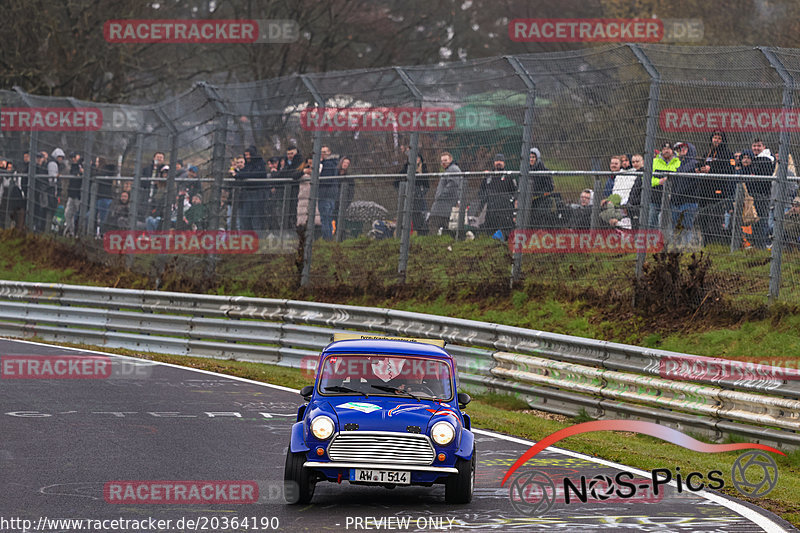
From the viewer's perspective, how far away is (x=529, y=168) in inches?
740

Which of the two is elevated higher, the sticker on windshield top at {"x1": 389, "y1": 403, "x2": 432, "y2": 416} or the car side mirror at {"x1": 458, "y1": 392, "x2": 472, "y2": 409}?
the car side mirror at {"x1": 458, "y1": 392, "x2": 472, "y2": 409}

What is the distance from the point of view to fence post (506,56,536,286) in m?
18.7

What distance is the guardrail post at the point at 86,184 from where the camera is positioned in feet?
91.4

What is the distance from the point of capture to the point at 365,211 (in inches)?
830

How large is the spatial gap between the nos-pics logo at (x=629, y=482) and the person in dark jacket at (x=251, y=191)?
11670 millimetres

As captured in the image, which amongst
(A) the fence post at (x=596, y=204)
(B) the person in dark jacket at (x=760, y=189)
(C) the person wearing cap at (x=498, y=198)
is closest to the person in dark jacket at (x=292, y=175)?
(C) the person wearing cap at (x=498, y=198)

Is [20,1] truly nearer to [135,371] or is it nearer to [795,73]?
[135,371]

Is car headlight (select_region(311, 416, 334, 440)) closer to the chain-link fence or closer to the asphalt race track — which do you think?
the asphalt race track

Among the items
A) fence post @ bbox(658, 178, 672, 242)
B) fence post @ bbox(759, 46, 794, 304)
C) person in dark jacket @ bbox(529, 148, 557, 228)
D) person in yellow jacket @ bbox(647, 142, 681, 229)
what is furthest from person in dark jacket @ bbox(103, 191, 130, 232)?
fence post @ bbox(759, 46, 794, 304)

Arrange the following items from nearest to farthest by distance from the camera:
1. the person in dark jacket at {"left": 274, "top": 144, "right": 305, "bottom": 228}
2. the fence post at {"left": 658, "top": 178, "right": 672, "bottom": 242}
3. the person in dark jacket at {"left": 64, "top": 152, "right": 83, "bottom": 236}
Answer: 1. the fence post at {"left": 658, "top": 178, "right": 672, "bottom": 242}
2. the person in dark jacket at {"left": 274, "top": 144, "right": 305, "bottom": 228}
3. the person in dark jacket at {"left": 64, "top": 152, "right": 83, "bottom": 236}

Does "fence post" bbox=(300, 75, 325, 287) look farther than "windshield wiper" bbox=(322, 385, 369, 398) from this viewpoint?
Yes

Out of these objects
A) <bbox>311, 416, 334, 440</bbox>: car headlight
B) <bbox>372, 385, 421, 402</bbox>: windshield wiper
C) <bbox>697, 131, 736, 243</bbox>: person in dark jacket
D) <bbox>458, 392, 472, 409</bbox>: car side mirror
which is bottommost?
<bbox>311, 416, 334, 440</bbox>: car headlight

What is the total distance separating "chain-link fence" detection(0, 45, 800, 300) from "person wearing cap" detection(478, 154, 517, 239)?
0.07 ft

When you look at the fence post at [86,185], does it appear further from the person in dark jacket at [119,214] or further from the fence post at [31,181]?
the fence post at [31,181]
